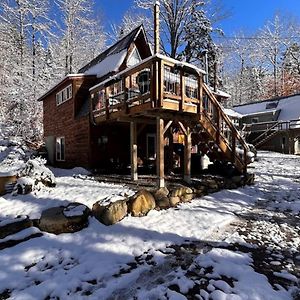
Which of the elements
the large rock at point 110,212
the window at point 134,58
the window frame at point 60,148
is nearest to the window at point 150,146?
the window at point 134,58

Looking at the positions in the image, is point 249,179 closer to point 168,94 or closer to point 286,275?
point 168,94

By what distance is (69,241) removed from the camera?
5.24 meters

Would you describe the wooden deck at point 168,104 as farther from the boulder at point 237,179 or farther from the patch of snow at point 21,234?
the patch of snow at point 21,234

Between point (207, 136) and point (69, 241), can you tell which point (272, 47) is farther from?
point (69, 241)

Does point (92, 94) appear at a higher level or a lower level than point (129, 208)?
higher

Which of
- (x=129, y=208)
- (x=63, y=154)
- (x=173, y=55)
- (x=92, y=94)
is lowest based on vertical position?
(x=129, y=208)

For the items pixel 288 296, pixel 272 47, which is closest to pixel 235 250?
pixel 288 296

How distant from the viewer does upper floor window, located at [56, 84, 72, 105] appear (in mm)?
13961

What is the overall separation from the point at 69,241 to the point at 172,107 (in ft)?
13.7

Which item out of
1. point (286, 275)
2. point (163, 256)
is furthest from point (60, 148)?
point (286, 275)

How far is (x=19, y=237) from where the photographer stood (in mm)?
5410

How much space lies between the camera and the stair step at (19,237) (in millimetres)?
5179

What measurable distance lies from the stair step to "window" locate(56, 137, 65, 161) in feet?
33.5

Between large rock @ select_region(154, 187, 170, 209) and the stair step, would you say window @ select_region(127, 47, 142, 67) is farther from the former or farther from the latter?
the stair step
